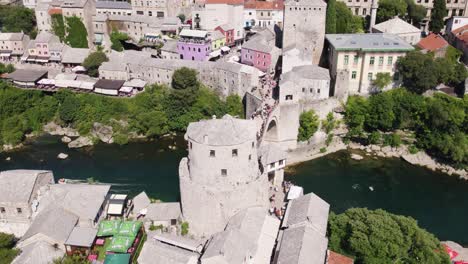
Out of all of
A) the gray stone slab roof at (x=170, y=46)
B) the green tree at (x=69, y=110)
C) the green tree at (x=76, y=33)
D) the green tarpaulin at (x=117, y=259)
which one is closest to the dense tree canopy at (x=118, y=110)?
the green tree at (x=69, y=110)

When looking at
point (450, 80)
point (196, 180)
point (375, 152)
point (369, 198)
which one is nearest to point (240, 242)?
point (196, 180)

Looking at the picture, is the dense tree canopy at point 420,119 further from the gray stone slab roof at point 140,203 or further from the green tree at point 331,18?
the gray stone slab roof at point 140,203

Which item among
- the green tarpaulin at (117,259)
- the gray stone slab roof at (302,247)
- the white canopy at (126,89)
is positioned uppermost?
the white canopy at (126,89)

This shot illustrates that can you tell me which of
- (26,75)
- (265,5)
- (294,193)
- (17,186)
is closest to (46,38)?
(26,75)

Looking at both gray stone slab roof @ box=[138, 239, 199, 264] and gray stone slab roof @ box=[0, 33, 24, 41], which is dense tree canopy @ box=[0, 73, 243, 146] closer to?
gray stone slab roof @ box=[0, 33, 24, 41]

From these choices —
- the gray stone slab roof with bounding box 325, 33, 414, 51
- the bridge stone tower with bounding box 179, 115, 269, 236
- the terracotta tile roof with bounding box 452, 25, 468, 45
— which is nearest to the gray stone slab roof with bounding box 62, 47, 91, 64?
the gray stone slab roof with bounding box 325, 33, 414, 51

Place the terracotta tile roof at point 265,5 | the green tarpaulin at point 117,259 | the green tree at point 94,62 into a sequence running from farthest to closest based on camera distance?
the terracotta tile roof at point 265,5 < the green tree at point 94,62 < the green tarpaulin at point 117,259

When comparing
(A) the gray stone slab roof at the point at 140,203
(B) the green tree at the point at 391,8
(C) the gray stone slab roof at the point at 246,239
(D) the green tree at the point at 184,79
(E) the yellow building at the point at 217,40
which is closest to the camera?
(C) the gray stone slab roof at the point at 246,239

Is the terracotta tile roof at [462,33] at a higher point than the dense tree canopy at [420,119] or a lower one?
higher
